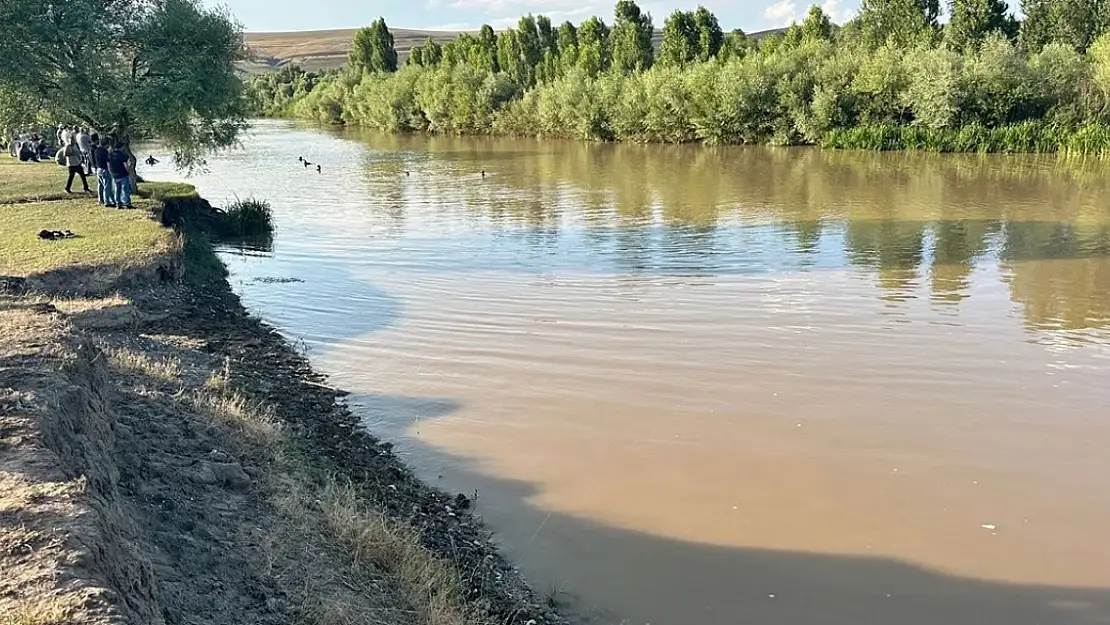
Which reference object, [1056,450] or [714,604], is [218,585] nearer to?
[714,604]

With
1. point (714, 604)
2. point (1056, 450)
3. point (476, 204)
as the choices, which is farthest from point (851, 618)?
point (476, 204)

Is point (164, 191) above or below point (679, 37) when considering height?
below

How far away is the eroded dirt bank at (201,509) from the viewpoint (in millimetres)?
4121

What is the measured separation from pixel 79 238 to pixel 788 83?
45458mm

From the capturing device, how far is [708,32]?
74312 millimetres

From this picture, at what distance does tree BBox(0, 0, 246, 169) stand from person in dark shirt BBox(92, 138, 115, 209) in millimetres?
1915

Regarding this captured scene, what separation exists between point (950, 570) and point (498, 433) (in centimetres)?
472

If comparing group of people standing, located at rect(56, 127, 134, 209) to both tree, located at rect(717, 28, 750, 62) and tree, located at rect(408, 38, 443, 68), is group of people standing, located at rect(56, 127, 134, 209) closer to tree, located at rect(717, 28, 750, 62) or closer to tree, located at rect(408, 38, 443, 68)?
tree, located at rect(717, 28, 750, 62)

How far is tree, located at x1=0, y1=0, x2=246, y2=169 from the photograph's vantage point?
64.1 feet

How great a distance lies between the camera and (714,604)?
21.7 feet

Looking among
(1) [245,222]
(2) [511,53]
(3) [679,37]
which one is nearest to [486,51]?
(2) [511,53]

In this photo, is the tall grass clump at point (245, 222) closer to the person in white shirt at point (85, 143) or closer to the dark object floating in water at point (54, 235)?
the person in white shirt at point (85, 143)

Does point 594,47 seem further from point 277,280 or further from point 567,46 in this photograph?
Result: point 277,280

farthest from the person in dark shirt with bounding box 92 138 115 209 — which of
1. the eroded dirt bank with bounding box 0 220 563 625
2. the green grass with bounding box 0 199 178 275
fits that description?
the eroded dirt bank with bounding box 0 220 563 625
